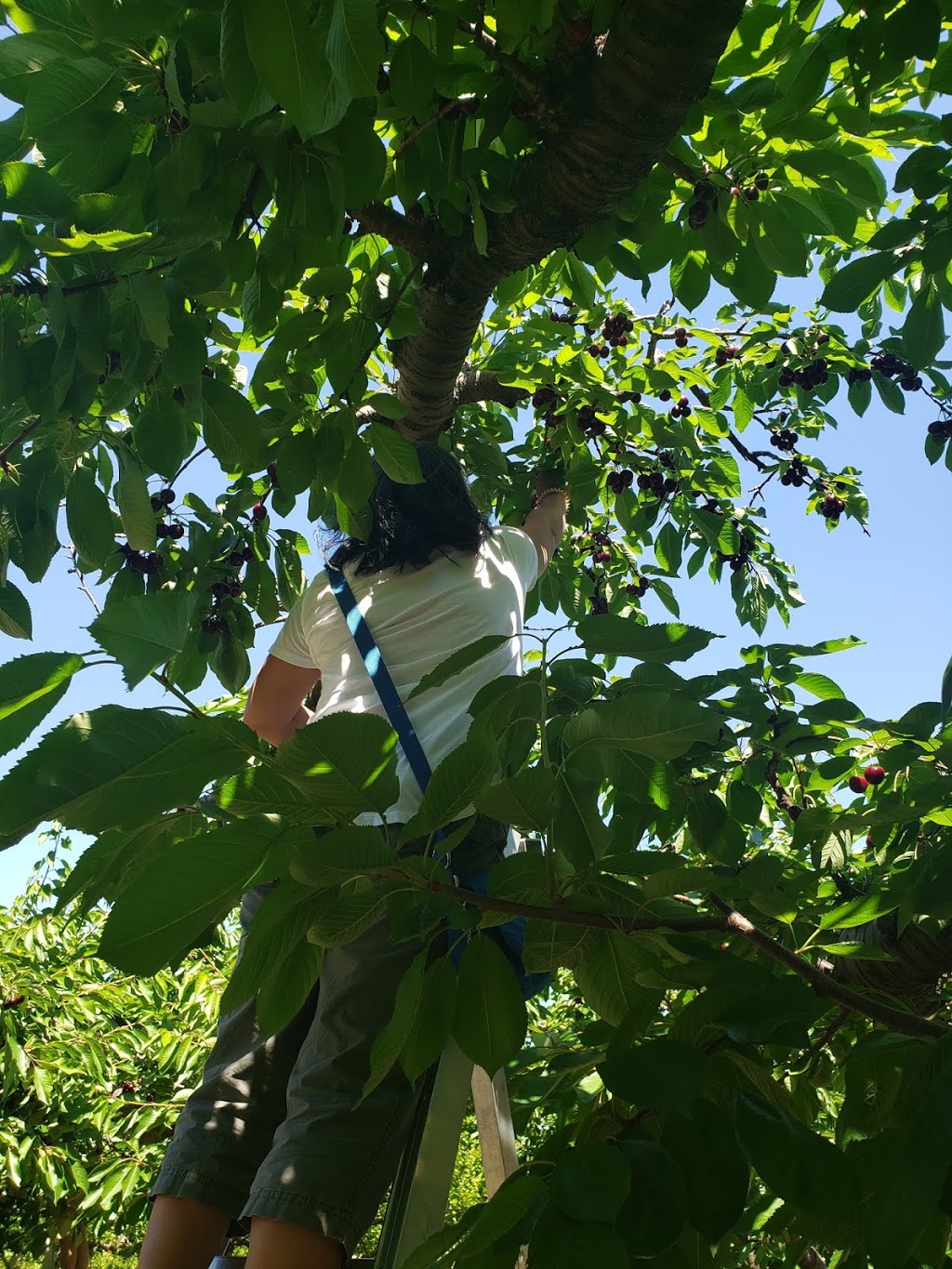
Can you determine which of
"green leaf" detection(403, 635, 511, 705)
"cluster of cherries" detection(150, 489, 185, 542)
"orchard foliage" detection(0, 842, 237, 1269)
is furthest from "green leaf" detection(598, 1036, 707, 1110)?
"orchard foliage" detection(0, 842, 237, 1269)

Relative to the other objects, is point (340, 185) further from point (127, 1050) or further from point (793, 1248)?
point (127, 1050)

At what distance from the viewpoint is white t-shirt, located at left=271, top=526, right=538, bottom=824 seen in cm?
167

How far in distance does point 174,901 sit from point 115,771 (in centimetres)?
10

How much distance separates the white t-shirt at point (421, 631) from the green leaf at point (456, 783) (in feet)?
2.81

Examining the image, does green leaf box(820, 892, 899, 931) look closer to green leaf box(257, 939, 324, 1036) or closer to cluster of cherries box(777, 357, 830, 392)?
green leaf box(257, 939, 324, 1036)

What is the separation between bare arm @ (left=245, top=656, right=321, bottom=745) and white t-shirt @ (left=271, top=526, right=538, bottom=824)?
1.5 inches

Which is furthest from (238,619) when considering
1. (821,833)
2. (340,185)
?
(821,833)

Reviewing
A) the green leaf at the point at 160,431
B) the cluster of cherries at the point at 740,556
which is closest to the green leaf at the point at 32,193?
the green leaf at the point at 160,431

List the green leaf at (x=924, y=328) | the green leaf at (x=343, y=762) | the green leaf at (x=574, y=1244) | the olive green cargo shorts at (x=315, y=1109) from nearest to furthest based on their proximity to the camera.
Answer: the green leaf at (x=574, y=1244)
the green leaf at (x=343, y=762)
the olive green cargo shorts at (x=315, y=1109)
the green leaf at (x=924, y=328)

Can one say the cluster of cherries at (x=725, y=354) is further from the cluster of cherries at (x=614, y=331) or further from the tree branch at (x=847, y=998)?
the tree branch at (x=847, y=998)

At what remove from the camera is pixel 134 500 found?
166cm

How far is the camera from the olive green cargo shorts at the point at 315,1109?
4.37 feet

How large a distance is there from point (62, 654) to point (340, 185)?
3.12 feet

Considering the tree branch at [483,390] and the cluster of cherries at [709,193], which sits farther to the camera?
the tree branch at [483,390]
